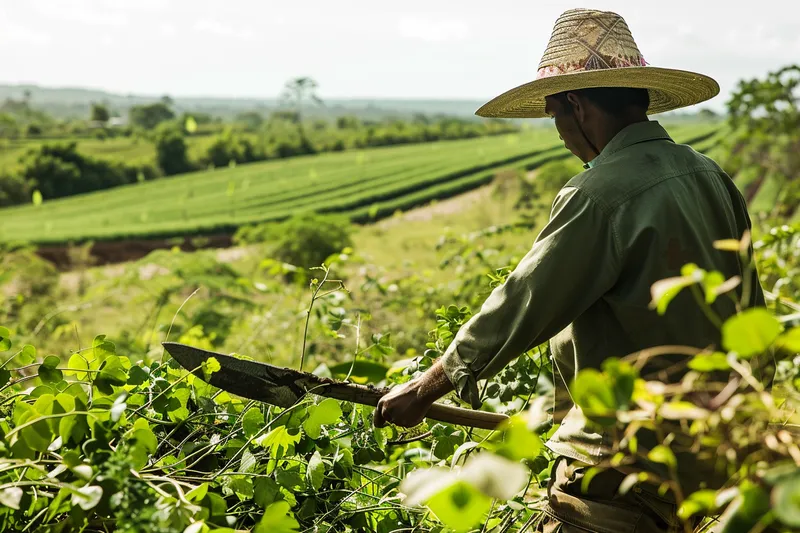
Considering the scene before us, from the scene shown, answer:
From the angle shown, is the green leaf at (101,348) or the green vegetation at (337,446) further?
the green leaf at (101,348)

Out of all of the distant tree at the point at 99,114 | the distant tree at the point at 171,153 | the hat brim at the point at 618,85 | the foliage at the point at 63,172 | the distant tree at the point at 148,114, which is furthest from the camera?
the distant tree at the point at 148,114

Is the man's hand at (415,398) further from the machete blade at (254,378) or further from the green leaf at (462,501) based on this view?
the green leaf at (462,501)

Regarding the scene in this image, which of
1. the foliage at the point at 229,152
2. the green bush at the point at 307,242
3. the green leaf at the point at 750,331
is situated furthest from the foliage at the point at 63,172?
the green leaf at the point at 750,331

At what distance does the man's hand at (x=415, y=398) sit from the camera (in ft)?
4.87

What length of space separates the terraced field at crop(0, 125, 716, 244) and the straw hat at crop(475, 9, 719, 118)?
20656 mm

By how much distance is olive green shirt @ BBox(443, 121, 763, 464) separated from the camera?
1.36 meters

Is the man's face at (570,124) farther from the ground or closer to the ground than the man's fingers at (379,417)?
farther from the ground

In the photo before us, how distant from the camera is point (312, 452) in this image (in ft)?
5.57

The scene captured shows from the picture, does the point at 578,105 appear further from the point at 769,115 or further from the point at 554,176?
Result: the point at 554,176

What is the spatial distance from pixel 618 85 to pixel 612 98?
0.14ft

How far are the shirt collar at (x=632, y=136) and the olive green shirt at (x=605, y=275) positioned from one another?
0.04 m

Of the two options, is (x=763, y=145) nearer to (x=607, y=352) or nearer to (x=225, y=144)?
(x=607, y=352)

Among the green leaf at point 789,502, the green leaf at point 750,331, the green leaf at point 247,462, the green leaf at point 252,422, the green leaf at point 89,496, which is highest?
→ the green leaf at point 750,331

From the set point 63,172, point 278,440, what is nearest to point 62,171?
point 63,172
